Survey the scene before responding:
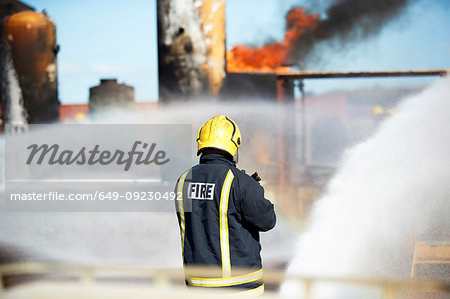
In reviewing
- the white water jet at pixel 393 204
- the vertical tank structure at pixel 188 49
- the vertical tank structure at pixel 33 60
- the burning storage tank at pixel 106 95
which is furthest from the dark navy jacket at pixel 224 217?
the burning storage tank at pixel 106 95

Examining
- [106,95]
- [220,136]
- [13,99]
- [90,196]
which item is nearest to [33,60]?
[13,99]

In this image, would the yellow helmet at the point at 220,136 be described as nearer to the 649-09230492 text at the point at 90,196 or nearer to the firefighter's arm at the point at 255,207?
the firefighter's arm at the point at 255,207

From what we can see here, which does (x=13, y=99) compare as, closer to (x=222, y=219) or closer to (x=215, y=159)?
(x=215, y=159)

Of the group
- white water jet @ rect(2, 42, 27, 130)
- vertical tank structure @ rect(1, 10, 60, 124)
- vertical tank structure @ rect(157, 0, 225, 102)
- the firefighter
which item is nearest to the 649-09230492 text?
white water jet @ rect(2, 42, 27, 130)

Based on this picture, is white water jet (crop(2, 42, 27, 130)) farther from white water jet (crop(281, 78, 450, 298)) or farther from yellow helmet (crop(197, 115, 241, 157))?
yellow helmet (crop(197, 115, 241, 157))

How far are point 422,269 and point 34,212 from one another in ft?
28.7

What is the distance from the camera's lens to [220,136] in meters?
2.99

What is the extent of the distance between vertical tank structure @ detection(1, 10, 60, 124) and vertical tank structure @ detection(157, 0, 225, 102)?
5.20 metres

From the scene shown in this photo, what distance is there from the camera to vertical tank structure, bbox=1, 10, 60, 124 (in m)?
13.5

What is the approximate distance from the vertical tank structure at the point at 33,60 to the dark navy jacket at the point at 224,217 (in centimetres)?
1195

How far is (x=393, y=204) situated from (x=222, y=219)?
688cm

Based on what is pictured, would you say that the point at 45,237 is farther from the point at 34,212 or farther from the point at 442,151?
the point at 442,151

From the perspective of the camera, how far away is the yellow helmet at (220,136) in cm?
297

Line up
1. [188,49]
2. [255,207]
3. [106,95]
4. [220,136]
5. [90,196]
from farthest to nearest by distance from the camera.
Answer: [106,95]
[90,196]
[188,49]
[220,136]
[255,207]
